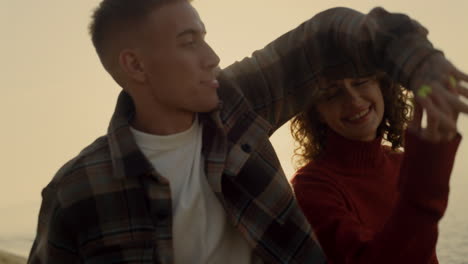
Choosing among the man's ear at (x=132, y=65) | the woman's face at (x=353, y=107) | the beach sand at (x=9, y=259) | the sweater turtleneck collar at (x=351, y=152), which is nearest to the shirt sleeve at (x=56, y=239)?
the man's ear at (x=132, y=65)

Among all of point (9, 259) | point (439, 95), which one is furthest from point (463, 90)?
point (9, 259)

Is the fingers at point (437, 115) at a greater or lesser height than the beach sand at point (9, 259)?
greater

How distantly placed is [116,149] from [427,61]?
1.34 m

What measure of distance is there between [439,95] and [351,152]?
143 centimetres

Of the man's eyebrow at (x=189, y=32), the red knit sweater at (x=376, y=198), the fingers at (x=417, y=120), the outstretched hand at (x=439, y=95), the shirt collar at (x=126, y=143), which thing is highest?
the man's eyebrow at (x=189, y=32)

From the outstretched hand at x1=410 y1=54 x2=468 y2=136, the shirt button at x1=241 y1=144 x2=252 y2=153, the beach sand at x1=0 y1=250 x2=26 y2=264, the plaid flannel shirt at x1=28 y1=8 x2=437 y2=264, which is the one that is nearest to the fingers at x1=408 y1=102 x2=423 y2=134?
the outstretched hand at x1=410 y1=54 x2=468 y2=136

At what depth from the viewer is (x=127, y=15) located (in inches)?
107

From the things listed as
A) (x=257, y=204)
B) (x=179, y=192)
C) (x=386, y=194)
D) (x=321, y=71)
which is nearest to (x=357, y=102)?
(x=321, y=71)

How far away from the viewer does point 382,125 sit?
11.5 ft

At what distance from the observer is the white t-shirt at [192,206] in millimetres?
2506

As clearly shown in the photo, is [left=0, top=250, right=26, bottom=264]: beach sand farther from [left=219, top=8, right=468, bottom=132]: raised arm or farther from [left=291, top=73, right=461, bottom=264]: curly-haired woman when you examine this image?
[left=219, top=8, right=468, bottom=132]: raised arm

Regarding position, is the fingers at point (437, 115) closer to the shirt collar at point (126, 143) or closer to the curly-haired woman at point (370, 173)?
the curly-haired woman at point (370, 173)

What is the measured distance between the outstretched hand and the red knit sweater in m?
0.09

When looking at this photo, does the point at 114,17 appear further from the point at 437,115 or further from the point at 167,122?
the point at 437,115
